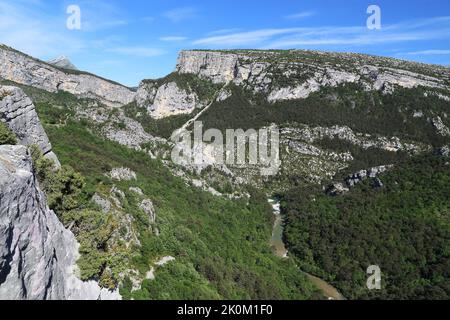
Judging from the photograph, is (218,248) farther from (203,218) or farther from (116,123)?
(116,123)

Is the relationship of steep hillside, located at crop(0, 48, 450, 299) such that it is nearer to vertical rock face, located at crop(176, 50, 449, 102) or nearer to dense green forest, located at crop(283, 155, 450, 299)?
dense green forest, located at crop(283, 155, 450, 299)

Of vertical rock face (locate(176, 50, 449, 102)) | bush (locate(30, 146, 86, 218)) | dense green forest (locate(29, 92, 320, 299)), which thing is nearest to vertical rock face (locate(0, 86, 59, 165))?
bush (locate(30, 146, 86, 218))

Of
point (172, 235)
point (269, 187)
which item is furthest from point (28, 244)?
point (269, 187)

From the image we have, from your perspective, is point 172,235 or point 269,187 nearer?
point 172,235

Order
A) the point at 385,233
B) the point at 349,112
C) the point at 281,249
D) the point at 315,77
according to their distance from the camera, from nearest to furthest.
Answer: the point at 385,233
the point at 281,249
the point at 349,112
the point at 315,77

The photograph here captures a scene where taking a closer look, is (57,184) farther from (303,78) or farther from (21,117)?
(303,78)

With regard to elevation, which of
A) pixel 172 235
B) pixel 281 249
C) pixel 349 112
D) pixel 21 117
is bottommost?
pixel 281 249

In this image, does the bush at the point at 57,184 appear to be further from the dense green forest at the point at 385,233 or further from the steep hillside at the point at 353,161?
the steep hillside at the point at 353,161
